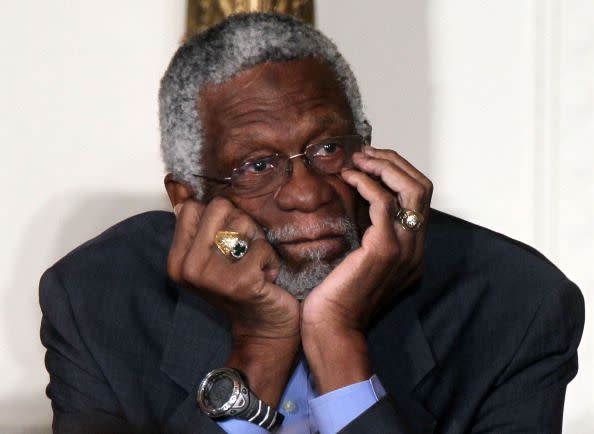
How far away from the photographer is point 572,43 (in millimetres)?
3473

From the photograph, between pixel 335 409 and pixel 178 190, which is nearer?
pixel 335 409

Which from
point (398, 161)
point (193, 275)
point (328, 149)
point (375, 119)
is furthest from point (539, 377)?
point (375, 119)

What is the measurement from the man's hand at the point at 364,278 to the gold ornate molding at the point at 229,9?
1091 mm

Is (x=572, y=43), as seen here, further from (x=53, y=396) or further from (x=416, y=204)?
(x=53, y=396)

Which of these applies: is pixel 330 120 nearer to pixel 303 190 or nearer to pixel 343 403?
pixel 303 190

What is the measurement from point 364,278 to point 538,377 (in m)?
0.42

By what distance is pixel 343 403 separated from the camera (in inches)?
78.5

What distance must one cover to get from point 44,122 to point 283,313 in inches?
63.0

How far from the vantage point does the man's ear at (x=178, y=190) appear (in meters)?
2.33

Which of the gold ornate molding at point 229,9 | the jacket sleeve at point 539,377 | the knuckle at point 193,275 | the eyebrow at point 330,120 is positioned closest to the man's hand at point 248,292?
the knuckle at point 193,275

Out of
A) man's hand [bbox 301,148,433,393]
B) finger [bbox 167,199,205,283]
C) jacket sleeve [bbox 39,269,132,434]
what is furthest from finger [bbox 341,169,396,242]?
jacket sleeve [bbox 39,269,132,434]

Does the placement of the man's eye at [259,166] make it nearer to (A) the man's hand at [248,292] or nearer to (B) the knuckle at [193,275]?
(A) the man's hand at [248,292]

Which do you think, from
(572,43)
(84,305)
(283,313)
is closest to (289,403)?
(283,313)

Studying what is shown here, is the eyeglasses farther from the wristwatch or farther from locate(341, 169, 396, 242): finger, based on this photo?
the wristwatch
